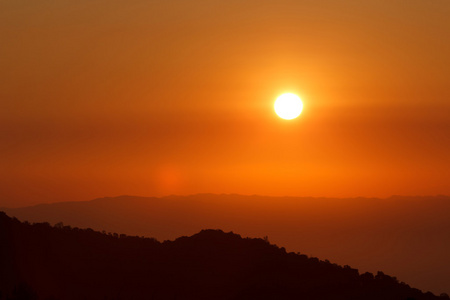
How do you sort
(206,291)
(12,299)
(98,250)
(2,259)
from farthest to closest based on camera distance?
(98,250), (206,291), (2,259), (12,299)

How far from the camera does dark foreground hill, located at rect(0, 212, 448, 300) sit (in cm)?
9969

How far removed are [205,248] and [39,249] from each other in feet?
73.4

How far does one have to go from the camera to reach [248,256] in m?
111

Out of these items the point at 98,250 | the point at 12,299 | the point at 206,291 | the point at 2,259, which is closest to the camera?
the point at 12,299

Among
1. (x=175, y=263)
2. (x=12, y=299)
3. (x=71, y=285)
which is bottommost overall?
(x=12, y=299)

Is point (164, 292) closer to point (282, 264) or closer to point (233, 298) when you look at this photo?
point (233, 298)

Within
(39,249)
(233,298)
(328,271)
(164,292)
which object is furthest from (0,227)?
(328,271)

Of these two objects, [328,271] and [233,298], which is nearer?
[233,298]

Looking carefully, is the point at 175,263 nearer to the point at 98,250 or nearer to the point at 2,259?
the point at 98,250

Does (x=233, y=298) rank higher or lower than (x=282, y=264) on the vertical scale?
lower

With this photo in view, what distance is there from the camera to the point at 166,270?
10669cm

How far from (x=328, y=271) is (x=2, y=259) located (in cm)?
4164

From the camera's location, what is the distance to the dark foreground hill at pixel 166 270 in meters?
99.7

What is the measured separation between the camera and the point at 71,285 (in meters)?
100
